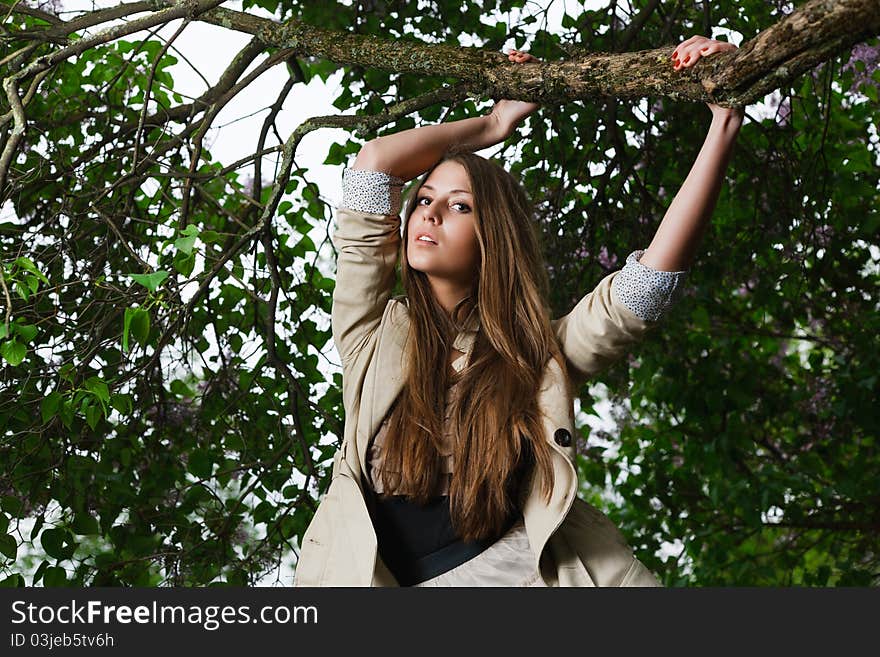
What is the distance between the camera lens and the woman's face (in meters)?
1.96

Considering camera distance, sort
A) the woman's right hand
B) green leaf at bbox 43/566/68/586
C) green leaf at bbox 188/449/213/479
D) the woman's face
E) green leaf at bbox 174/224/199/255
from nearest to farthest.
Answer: green leaf at bbox 174/224/199/255
the woman's face
the woman's right hand
green leaf at bbox 43/566/68/586
green leaf at bbox 188/449/213/479

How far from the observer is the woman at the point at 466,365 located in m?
1.79

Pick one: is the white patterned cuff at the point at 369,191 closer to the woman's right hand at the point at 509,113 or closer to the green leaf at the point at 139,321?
the woman's right hand at the point at 509,113

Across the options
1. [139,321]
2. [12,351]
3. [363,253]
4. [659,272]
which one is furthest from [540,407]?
[12,351]

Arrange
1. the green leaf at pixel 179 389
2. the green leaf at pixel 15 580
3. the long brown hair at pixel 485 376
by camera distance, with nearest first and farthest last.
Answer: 1. the long brown hair at pixel 485 376
2. the green leaf at pixel 15 580
3. the green leaf at pixel 179 389

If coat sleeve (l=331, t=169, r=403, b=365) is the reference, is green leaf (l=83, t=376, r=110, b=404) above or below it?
below

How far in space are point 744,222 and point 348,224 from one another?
252 cm

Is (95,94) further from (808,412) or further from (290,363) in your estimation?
(808,412)

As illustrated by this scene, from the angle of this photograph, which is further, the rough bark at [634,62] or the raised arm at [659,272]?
the raised arm at [659,272]

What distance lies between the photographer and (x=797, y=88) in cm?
368

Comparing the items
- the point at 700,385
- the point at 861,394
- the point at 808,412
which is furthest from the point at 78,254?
the point at 808,412

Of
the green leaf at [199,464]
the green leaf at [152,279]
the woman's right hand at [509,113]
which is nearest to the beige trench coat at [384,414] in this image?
the woman's right hand at [509,113]

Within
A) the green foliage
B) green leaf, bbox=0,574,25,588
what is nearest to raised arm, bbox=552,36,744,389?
the green foliage

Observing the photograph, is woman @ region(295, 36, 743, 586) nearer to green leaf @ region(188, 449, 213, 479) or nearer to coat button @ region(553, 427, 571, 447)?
coat button @ region(553, 427, 571, 447)
